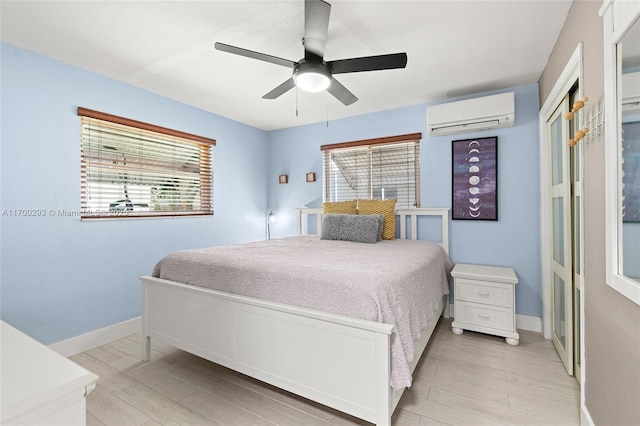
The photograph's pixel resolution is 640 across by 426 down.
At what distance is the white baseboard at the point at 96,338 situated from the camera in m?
2.41

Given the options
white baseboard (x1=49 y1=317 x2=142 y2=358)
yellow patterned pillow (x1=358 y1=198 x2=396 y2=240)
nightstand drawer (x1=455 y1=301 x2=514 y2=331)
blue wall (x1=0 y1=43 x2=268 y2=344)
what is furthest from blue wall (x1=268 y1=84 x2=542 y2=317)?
white baseboard (x1=49 y1=317 x2=142 y2=358)

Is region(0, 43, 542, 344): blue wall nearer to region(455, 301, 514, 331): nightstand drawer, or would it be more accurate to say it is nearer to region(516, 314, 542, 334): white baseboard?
region(516, 314, 542, 334): white baseboard

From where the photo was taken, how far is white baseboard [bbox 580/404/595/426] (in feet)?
4.79

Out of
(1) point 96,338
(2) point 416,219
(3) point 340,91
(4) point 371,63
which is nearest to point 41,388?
(4) point 371,63

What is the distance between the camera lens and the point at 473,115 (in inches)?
114

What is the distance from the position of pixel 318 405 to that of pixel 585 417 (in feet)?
4.62

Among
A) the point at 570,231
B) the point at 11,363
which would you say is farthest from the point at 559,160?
the point at 11,363

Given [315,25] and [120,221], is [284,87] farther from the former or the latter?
[120,221]

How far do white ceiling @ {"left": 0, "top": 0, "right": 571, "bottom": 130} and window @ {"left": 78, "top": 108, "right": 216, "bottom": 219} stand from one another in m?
0.47

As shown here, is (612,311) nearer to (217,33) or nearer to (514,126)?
(514,126)

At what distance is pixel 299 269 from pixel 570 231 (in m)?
1.97

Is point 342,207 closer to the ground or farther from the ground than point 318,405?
farther from the ground

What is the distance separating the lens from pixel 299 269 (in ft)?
5.73

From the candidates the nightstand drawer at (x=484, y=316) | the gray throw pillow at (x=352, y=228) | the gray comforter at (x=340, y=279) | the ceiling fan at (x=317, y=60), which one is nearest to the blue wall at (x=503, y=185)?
the nightstand drawer at (x=484, y=316)
